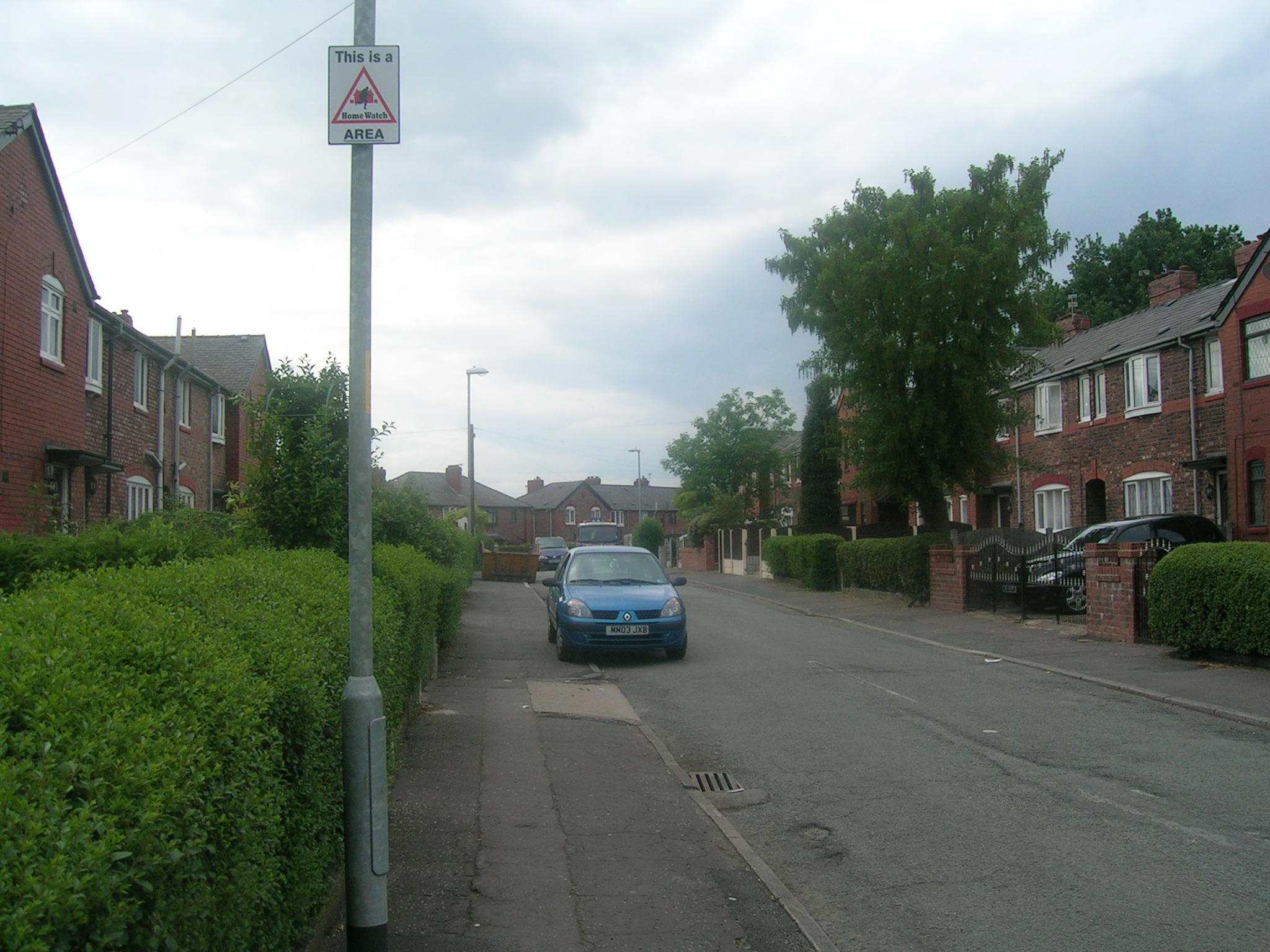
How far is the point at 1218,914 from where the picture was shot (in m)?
4.71

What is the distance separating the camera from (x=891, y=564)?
2427 centimetres

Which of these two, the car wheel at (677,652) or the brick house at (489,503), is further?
the brick house at (489,503)

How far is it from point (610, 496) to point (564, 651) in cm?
9657

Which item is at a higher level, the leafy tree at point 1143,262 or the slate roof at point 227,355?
the leafy tree at point 1143,262

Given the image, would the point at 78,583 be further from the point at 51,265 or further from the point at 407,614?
the point at 51,265

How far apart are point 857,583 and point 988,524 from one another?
40.1 ft

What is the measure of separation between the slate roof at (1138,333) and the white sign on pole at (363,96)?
23.0 metres

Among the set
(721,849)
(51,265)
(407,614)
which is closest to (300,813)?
(721,849)

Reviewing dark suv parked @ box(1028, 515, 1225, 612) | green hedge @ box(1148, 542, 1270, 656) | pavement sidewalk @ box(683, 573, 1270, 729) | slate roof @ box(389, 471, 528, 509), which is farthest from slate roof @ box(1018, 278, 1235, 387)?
slate roof @ box(389, 471, 528, 509)

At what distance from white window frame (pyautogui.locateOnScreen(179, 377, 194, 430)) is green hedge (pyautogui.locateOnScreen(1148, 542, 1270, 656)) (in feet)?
68.8

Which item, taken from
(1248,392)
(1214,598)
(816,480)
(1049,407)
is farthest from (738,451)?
(1214,598)

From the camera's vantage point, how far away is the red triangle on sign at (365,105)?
449cm

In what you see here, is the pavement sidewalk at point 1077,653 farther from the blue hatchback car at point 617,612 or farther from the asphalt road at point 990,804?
the blue hatchback car at point 617,612

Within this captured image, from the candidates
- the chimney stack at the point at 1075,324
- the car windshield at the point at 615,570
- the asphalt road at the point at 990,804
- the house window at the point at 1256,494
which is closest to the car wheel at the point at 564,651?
the car windshield at the point at 615,570
